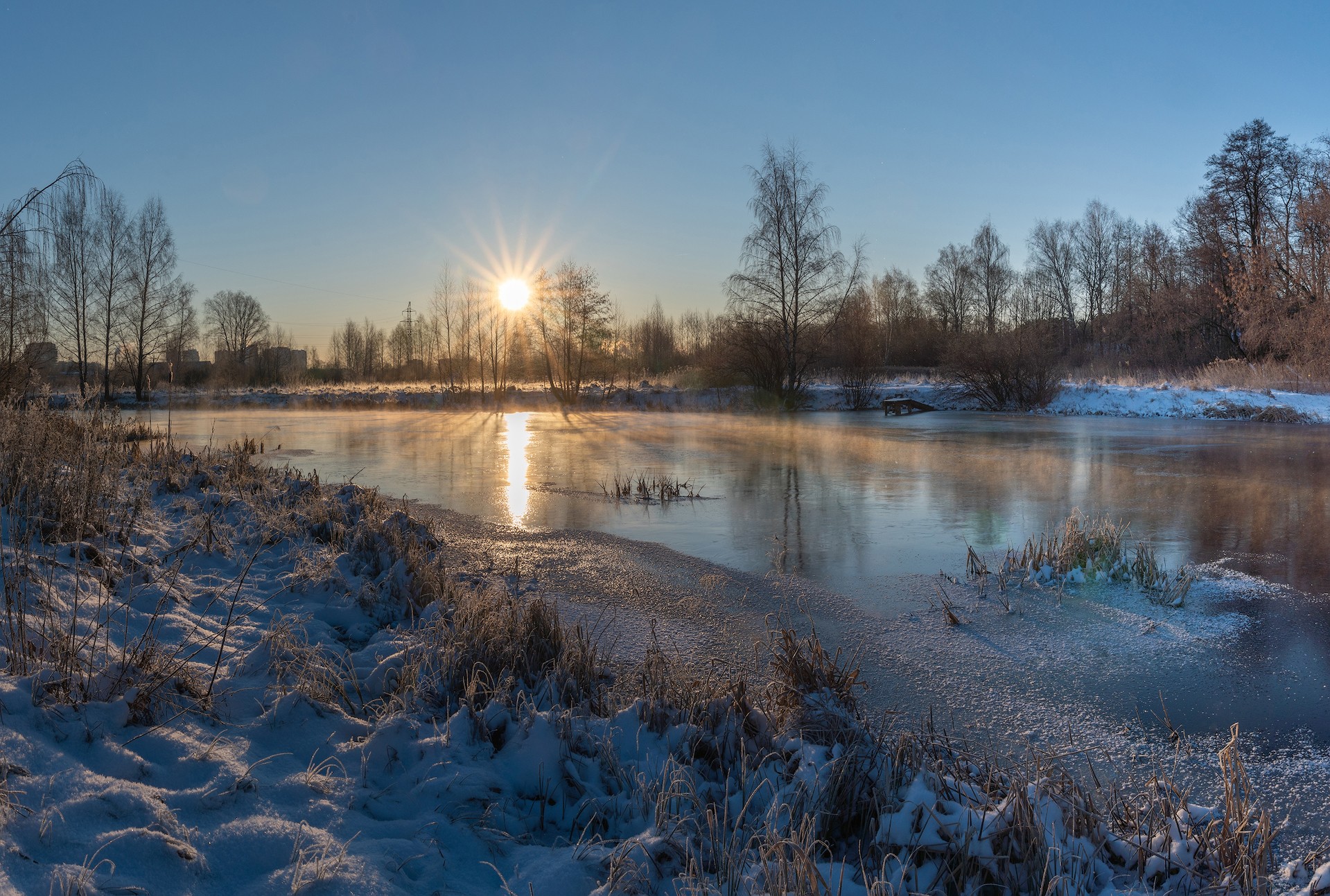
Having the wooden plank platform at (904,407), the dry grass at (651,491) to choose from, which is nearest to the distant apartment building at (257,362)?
the wooden plank platform at (904,407)

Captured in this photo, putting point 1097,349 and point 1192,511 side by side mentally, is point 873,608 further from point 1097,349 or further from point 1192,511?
point 1097,349

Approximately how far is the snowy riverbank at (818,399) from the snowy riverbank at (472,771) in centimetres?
2720

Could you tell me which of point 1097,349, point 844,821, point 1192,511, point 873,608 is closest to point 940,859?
point 844,821

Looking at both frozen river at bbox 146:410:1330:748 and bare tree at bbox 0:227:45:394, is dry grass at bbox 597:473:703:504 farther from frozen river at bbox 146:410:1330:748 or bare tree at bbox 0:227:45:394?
bare tree at bbox 0:227:45:394

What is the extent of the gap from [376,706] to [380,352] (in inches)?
3589

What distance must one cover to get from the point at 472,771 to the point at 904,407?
32328 mm

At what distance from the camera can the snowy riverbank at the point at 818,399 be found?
25062 millimetres

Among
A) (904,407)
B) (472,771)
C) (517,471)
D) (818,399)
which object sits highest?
(818,399)

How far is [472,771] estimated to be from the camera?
2.84 metres

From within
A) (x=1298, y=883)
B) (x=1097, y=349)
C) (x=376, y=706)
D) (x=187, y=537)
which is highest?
(x=1097, y=349)

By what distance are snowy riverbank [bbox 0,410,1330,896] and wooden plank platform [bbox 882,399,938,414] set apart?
94.0ft

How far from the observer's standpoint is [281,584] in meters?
5.02

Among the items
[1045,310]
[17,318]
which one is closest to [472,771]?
[17,318]

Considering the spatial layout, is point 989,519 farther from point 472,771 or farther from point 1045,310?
point 1045,310
